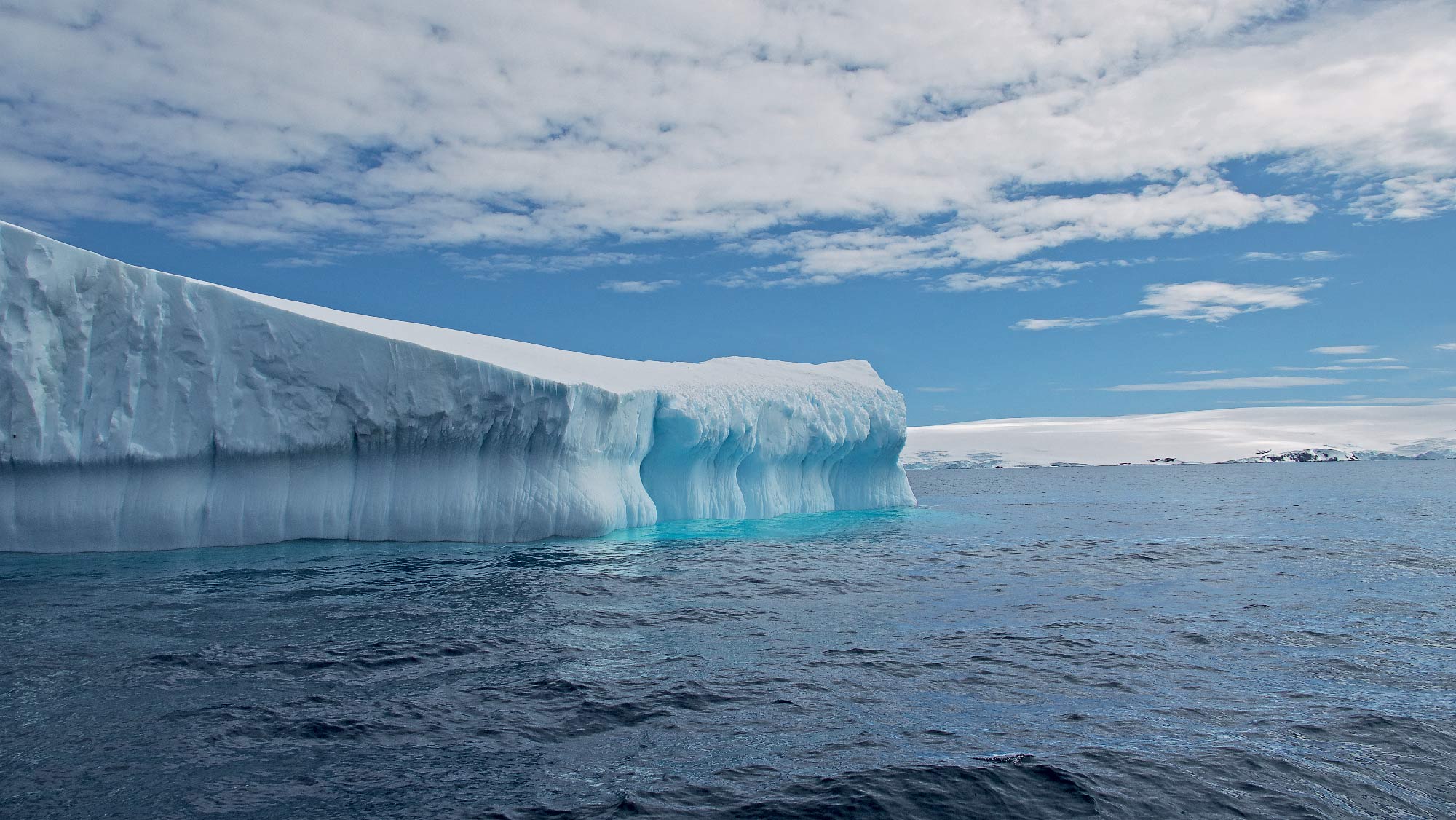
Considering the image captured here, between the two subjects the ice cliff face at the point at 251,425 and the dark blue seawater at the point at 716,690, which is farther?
the ice cliff face at the point at 251,425

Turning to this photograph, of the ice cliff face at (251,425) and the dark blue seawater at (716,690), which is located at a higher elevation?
the ice cliff face at (251,425)

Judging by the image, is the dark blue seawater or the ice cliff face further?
the ice cliff face

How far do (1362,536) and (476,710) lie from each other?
17456 millimetres

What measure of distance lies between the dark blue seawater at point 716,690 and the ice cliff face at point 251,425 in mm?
1629

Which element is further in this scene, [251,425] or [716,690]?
[251,425]

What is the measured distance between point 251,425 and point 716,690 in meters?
10.5

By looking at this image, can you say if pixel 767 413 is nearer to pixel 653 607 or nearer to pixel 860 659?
pixel 653 607

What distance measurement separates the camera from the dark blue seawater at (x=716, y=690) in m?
4.06

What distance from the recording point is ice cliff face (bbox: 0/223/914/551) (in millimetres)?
12398

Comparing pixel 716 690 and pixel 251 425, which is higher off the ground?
pixel 251 425

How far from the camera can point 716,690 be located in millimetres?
5746

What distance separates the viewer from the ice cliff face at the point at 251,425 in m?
12.4

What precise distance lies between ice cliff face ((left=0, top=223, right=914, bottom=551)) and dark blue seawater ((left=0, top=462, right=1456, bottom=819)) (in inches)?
64.1

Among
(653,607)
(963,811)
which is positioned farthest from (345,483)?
(963,811)
